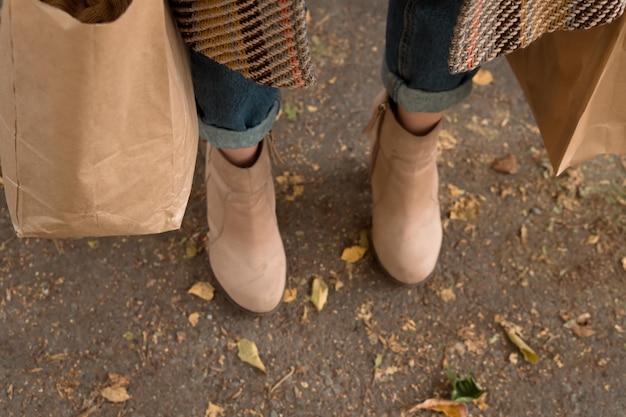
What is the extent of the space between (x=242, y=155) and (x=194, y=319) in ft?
1.10

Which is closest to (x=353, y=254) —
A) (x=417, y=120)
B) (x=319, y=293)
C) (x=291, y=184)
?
(x=319, y=293)

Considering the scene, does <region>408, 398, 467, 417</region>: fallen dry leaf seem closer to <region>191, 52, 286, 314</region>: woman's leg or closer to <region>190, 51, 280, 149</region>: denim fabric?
<region>191, 52, 286, 314</region>: woman's leg

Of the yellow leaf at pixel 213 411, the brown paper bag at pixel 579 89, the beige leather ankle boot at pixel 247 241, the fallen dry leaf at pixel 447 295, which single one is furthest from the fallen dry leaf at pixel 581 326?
the yellow leaf at pixel 213 411

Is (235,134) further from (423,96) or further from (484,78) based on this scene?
(484,78)

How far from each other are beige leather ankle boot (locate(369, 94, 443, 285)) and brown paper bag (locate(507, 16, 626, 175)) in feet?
0.84

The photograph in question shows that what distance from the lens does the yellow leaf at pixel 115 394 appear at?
104cm

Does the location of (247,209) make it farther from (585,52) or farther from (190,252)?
(585,52)

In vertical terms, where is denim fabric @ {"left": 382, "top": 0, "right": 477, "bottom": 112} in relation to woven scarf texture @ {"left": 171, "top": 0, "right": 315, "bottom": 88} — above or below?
below

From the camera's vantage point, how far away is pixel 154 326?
111 cm

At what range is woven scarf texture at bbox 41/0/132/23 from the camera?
55 cm

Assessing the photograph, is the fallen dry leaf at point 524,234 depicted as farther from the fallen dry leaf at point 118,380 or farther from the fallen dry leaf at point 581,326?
the fallen dry leaf at point 118,380

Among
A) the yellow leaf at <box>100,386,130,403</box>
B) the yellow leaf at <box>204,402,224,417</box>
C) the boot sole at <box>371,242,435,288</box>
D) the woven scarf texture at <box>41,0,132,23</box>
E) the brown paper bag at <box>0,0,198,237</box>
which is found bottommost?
the yellow leaf at <box>204,402,224,417</box>

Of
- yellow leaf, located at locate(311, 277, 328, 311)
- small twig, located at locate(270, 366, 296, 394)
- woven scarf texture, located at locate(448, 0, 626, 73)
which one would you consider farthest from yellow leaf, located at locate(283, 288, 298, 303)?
woven scarf texture, located at locate(448, 0, 626, 73)

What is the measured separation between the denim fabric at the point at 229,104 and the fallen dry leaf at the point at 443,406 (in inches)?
20.8
